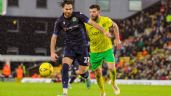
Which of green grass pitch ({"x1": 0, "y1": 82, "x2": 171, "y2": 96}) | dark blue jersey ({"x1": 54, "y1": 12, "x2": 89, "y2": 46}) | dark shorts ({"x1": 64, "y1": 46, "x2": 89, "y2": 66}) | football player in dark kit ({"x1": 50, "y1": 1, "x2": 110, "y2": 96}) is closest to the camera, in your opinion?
football player in dark kit ({"x1": 50, "y1": 1, "x2": 110, "y2": 96})

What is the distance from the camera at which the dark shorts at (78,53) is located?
53.9ft

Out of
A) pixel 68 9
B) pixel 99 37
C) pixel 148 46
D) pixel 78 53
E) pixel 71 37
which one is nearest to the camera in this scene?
pixel 68 9

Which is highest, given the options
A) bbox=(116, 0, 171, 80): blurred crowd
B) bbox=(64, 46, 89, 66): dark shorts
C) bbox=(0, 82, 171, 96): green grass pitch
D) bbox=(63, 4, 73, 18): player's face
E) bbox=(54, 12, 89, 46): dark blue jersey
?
bbox=(63, 4, 73, 18): player's face

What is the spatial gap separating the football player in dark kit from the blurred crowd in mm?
25037

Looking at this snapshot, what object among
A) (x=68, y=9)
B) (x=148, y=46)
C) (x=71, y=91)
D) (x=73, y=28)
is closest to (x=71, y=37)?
(x=73, y=28)

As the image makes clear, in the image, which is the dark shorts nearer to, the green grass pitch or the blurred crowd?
the green grass pitch

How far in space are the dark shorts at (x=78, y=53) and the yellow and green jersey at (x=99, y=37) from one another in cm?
108

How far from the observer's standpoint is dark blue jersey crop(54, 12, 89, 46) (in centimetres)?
1599

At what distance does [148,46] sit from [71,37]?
3164cm

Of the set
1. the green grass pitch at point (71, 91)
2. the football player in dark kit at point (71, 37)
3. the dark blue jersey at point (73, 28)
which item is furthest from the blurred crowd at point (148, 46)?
the dark blue jersey at point (73, 28)

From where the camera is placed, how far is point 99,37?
58.6ft

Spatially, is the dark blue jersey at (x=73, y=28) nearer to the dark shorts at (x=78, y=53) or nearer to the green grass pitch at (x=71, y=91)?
the dark shorts at (x=78, y=53)

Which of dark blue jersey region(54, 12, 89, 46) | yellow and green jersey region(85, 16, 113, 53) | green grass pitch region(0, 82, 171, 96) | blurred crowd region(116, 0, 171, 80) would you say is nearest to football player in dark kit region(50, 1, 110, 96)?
dark blue jersey region(54, 12, 89, 46)

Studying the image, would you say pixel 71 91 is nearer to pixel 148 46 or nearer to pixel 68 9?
pixel 68 9
